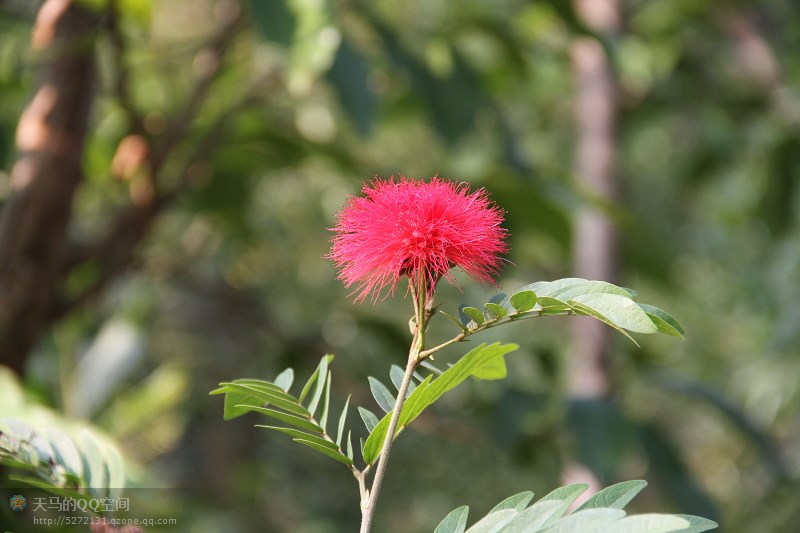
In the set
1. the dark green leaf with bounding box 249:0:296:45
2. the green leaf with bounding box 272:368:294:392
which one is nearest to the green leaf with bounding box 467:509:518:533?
the green leaf with bounding box 272:368:294:392

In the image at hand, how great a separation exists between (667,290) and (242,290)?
1.18m

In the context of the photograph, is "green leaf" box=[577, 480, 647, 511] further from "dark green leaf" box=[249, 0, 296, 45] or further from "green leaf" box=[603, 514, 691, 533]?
"dark green leaf" box=[249, 0, 296, 45]

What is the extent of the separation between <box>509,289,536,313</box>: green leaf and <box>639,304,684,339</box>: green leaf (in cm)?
4

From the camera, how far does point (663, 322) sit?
0.31 meters

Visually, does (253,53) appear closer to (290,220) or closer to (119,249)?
(119,249)

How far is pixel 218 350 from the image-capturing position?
241 centimetres

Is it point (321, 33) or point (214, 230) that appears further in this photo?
point (214, 230)

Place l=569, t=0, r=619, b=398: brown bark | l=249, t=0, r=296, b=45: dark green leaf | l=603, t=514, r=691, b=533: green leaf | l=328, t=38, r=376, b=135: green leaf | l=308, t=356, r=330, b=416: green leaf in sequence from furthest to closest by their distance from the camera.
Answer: l=569, t=0, r=619, b=398: brown bark → l=328, t=38, r=376, b=135: green leaf → l=249, t=0, r=296, b=45: dark green leaf → l=308, t=356, r=330, b=416: green leaf → l=603, t=514, r=691, b=533: green leaf

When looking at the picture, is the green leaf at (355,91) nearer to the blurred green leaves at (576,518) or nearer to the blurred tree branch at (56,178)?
the blurred tree branch at (56,178)

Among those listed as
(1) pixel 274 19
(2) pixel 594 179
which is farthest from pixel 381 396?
(2) pixel 594 179

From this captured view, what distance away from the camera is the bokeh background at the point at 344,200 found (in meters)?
1.04

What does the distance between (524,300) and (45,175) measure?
0.77 m

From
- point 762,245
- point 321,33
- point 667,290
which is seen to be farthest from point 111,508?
point 762,245

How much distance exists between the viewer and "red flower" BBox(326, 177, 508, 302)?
0.34 m
